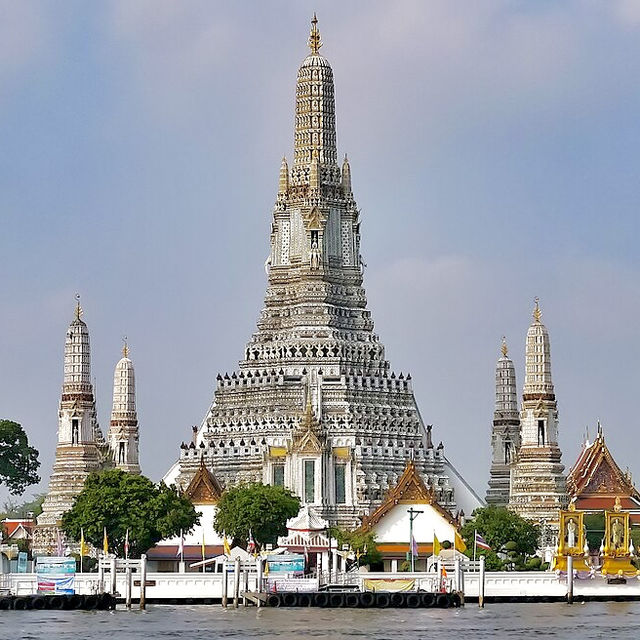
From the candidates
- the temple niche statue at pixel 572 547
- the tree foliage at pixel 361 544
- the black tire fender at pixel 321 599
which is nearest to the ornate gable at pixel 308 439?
the tree foliage at pixel 361 544

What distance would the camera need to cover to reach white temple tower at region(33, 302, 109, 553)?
164 meters

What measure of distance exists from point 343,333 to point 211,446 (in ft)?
31.7

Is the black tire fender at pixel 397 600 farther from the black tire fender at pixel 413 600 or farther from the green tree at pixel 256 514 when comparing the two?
the green tree at pixel 256 514

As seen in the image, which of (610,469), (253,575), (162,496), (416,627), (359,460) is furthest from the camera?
(610,469)

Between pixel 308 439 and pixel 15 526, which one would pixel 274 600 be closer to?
pixel 308 439

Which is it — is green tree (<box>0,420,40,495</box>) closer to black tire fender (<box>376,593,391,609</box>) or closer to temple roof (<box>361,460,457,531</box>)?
temple roof (<box>361,460,457,531</box>)

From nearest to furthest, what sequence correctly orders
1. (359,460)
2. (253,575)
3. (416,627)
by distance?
(416,627), (253,575), (359,460)

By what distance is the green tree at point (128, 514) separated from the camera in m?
147

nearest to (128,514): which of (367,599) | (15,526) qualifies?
(367,599)

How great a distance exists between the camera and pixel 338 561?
150500 millimetres

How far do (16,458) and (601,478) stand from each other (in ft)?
123

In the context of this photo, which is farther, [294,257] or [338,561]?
[294,257]

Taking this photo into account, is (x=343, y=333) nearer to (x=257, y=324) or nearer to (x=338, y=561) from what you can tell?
(x=257, y=324)

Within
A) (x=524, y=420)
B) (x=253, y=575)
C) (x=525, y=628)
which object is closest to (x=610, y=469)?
(x=524, y=420)
